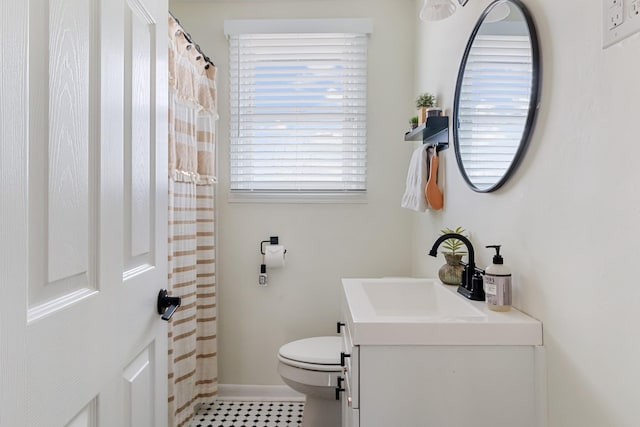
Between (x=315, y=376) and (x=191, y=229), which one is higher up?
(x=191, y=229)

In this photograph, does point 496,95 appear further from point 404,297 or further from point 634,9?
point 404,297

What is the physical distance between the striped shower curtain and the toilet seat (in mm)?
531

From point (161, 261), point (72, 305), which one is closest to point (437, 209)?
point (161, 261)

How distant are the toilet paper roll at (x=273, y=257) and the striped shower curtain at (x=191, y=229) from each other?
0.32 m

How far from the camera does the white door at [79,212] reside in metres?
0.52

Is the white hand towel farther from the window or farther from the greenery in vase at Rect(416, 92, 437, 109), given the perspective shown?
the window

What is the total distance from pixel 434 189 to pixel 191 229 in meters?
1.25

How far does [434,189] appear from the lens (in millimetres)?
1836

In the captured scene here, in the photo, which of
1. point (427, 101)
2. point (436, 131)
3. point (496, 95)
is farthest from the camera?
point (427, 101)

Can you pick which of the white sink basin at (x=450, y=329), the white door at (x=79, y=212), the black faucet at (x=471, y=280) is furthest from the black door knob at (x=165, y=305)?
the black faucet at (x=471, y=280)

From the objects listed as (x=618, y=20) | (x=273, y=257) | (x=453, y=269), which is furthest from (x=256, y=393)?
(x=618, y=20)

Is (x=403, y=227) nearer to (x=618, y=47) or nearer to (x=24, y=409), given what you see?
(x=618, y=47)

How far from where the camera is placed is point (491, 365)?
3.22 ft

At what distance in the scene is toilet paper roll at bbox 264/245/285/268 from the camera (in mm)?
2340
